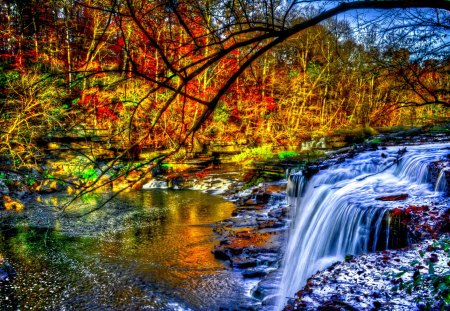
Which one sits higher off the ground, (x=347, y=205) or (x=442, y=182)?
(x=442, y=182)

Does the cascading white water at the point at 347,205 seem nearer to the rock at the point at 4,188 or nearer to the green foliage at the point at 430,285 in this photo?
the green foliage at the point at 430,285

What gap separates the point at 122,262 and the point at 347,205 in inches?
187

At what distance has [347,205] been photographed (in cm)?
709

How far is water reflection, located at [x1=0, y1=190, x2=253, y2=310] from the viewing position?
6.23 meters

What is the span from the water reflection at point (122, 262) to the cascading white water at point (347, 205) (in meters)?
1.45

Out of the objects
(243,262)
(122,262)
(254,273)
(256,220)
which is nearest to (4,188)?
(122,262)

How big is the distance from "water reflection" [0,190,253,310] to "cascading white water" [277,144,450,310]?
145 cm

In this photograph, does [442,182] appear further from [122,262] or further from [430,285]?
[122,262]

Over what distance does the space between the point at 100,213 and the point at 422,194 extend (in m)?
9.32

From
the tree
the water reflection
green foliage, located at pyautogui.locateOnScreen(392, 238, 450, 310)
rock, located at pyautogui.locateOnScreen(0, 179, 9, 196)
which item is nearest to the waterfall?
the tree

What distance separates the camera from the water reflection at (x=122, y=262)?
623 cm

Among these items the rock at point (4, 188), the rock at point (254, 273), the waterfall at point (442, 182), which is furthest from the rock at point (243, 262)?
the rock at point (4, 188)

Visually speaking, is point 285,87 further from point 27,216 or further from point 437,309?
point 437,309

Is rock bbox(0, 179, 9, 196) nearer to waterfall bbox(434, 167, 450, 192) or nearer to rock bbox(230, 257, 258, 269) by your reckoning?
rock bbox(230, 257, 258, 269)
